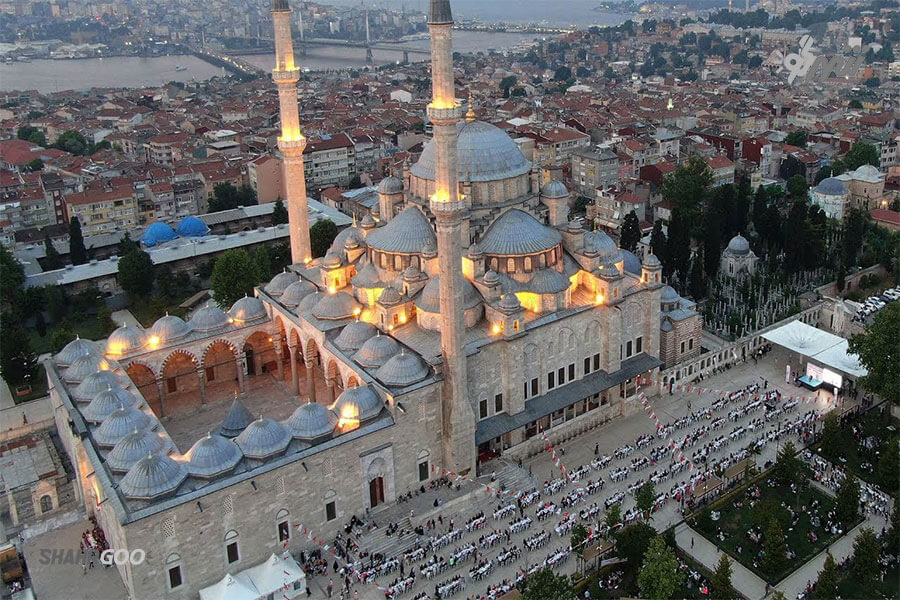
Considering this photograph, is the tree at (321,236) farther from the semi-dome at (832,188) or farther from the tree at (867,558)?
the tree at (867,558)

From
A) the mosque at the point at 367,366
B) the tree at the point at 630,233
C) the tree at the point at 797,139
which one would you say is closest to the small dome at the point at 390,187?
the mosque at the point at 367,366

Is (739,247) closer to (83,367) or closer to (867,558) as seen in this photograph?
(867,558)

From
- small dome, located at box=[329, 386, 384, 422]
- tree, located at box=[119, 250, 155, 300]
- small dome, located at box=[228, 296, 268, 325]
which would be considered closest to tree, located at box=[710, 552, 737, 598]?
small dome, located at box=[329, 386, 384, 422]

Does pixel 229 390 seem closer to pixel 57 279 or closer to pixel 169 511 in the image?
pixel 169 511

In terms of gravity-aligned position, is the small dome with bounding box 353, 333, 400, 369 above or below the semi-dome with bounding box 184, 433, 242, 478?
above

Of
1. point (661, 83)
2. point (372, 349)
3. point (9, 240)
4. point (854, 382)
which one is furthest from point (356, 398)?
point (661, 83)

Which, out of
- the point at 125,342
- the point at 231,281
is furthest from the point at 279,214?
the point at 125,342

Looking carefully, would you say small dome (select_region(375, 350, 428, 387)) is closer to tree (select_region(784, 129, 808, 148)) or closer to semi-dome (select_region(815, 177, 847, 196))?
semi-dome (select_region(815, 177, 847, 196))
